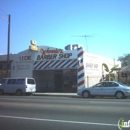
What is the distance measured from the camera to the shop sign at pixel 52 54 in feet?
91.4

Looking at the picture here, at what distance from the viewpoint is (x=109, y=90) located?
2048 cm

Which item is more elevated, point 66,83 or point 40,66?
point 40,66

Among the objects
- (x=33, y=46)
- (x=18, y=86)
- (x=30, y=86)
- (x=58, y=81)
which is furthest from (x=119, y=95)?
(x=33, y=46)

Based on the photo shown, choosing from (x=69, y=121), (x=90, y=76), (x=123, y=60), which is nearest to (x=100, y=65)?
(x=90, y=76)

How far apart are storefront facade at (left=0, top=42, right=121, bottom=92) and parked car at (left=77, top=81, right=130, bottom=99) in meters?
5.17

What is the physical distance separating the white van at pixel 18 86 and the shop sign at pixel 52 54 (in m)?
4.34

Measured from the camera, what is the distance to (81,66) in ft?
87.5

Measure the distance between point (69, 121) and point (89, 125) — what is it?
104cm

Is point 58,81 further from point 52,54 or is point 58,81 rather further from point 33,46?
point 33,46

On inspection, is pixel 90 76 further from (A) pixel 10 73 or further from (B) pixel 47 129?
(B) pixel 47 129

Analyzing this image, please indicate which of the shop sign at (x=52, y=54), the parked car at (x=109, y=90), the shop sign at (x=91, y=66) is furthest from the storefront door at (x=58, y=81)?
the parked car at (x=109, y=90)

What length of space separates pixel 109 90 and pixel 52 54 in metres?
10.1

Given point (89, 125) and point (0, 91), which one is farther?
point (0, 91)

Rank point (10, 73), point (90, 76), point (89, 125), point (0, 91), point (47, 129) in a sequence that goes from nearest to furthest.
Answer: point (47, 129)
point (89, 125)
point (0, 91)
point (90, 76)
point (10, 73)
